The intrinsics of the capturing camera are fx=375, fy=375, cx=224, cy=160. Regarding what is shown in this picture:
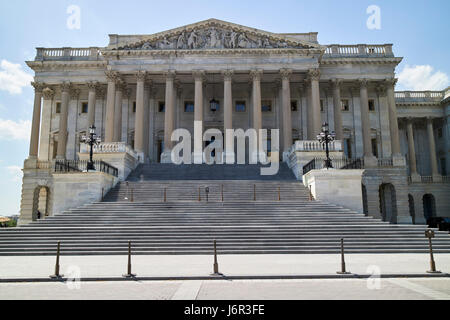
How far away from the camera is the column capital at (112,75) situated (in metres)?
37.7

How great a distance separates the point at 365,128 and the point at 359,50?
8925mm

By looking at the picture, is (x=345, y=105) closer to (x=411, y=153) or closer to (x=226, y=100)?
(x=411, y=153)

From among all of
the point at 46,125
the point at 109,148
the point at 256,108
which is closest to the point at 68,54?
the point at 46,125

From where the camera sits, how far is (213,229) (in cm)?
1814

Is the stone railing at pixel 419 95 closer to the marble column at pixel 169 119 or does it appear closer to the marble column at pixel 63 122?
the marble column at pixel 169 119

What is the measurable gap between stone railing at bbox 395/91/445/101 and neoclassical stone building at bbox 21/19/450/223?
2.61ft

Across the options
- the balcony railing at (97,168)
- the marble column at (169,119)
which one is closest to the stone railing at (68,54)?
the marble column at (169,119)

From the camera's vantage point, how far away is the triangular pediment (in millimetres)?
38000

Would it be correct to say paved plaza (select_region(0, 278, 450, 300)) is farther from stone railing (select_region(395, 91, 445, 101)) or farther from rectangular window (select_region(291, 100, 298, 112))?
stone railing (select_region(395, 91, 445, 101))

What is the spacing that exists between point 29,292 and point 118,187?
19023mm

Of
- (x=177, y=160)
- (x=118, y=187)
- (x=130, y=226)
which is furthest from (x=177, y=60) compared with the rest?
(x=130, y=226)

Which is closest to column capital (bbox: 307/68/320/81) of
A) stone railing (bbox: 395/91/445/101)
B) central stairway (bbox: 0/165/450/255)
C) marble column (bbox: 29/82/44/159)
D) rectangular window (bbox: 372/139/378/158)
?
rectangular window (bbox: 372/139/378/158)

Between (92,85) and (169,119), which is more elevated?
(92,85)
